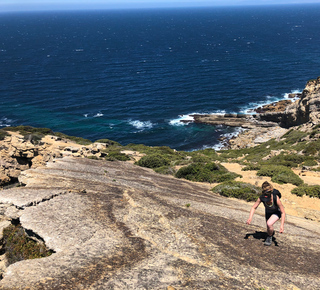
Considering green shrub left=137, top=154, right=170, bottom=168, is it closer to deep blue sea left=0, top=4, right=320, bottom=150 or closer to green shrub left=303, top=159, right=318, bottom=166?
green shrub left=303, top=159, right=318, bottom=166

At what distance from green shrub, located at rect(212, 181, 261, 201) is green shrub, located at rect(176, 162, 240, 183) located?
264 cm

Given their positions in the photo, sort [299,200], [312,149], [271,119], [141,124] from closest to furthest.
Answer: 1. [299,200]
2. [312,149]
3. [271,119]
4. [141,124]

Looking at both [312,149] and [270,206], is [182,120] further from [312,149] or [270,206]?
[270,206]

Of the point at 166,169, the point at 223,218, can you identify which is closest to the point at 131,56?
the point at 166,169

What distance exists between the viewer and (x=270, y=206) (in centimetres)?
1082

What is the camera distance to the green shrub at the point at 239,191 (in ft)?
61.7

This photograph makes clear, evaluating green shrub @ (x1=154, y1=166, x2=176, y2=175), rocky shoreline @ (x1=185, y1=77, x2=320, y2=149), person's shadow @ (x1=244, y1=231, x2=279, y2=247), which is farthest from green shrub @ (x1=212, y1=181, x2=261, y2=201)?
rocky shoreline @ (x1=185, y1=77, x2=320, y2=149)

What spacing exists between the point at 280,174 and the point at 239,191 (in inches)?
235

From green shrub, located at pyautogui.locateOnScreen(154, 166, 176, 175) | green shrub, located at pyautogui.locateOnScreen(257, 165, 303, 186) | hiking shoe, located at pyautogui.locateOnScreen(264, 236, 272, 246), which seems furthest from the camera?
green shrub, located at pyautogui.locateOnScreen(154, 166, 176, 175)

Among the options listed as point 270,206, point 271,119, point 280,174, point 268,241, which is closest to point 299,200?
point 280,174

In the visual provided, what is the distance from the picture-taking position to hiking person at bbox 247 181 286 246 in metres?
10.6

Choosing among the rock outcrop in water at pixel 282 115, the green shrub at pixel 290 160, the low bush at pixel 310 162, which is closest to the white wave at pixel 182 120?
the rock outcrop in water at pixel 282 115

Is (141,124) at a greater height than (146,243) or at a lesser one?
lesser

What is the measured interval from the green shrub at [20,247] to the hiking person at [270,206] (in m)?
7.41
